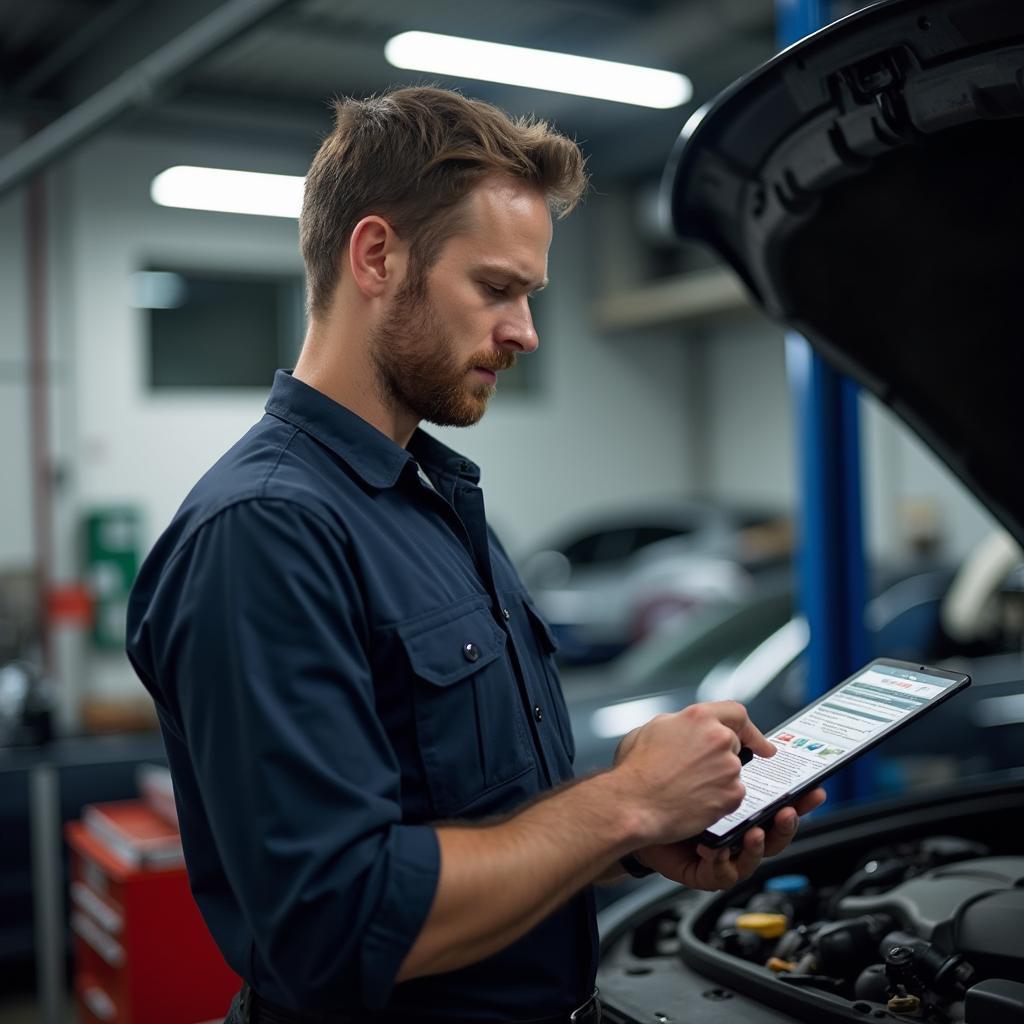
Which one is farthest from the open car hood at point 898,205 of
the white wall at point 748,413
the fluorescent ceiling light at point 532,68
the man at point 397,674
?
the white wall at point 748,413

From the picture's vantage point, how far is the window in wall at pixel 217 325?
1001cm

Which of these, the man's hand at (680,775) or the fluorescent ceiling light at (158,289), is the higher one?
the fluorescent ceiling light at (158,289)

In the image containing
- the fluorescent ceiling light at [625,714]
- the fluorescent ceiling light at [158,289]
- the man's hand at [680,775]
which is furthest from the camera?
the fluorescent ceiling light at [158,289]

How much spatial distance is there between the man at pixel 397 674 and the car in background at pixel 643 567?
6915 millimetres

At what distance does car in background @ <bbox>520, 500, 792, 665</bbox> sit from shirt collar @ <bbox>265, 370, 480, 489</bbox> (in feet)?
22.8

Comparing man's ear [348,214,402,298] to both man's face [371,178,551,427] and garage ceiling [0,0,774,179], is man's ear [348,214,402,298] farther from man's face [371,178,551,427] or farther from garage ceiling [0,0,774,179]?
garage ceiling [0,0,774,179]

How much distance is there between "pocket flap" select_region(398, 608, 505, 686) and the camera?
1.19 m

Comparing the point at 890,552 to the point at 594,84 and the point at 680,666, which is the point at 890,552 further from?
the point at 680,666

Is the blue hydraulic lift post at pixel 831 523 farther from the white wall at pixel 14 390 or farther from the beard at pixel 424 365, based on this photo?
the white wall at pixel 14 390

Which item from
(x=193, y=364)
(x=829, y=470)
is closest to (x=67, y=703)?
(x=193, y=364)

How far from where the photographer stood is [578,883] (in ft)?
3.67

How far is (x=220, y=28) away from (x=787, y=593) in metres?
2.79

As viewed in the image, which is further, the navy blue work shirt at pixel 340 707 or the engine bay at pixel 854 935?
the engine bay at pixel 854 935

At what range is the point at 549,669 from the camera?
1502mm
